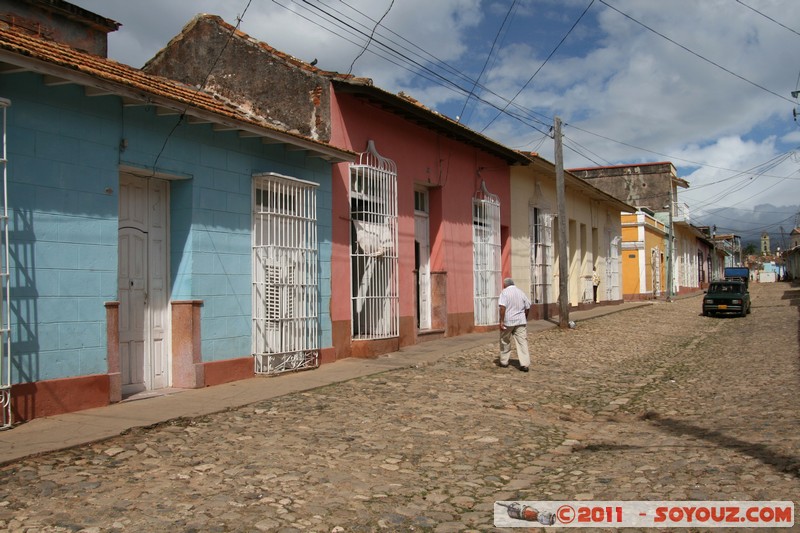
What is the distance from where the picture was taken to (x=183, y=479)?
16.8 ft

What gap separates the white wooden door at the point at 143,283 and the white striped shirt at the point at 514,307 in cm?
508

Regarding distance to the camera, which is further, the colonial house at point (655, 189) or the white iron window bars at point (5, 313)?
the colonial house at point (655, 189)

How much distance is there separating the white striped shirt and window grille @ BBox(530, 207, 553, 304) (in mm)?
8650

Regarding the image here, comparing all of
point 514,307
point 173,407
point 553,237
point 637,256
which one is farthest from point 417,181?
point 637,256

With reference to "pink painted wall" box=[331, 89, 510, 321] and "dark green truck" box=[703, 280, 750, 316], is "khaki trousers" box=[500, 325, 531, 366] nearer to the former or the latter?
"pink painted wall" box=[331, 89, 510, 321]

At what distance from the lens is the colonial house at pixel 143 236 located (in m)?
6.70

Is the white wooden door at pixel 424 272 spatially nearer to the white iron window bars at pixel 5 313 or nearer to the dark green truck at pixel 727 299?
the white iron window bars at pixel 5 313

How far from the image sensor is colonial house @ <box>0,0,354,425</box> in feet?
22.0

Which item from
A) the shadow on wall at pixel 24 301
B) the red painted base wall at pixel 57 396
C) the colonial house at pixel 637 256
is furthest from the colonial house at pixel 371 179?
the colonial house at pixel 637 256

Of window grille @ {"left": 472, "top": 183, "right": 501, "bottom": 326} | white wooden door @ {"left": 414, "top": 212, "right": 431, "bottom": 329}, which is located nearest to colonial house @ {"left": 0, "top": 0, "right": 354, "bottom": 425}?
white wooden door @ {"left": 414, "top": 212, "right": 431, "bottom": 329}

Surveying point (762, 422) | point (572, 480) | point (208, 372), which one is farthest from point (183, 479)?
point (762, 422)

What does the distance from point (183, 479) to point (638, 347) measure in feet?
38.7

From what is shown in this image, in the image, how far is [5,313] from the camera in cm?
639

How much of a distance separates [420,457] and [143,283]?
4335mm
